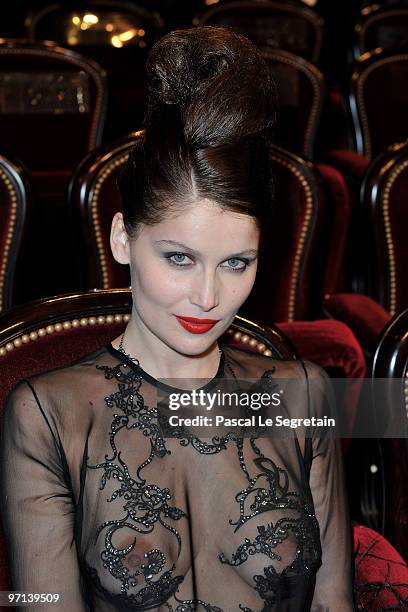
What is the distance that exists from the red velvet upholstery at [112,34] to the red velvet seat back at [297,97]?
98cm

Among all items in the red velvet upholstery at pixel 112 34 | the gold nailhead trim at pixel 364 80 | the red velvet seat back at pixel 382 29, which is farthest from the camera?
the red velvet seat back at pixel 382 29

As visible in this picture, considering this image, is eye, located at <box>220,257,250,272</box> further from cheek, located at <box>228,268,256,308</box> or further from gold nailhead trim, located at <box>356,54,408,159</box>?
gold nailhead trim, located at <box>356,54,408,159</box>

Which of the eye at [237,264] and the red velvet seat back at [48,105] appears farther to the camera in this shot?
the red velvet seat back at [48,105]

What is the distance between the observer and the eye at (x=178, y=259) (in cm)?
106

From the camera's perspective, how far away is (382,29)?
4246mm

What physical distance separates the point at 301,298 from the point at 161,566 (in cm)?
110

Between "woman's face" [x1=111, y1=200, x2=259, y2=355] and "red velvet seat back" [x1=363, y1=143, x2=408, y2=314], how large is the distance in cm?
103

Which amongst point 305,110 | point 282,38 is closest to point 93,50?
point 282,38

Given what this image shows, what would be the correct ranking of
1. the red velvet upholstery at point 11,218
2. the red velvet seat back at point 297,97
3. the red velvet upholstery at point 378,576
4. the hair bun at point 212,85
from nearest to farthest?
the hair bun at point 212,85 → the red velvet upholstery at point 378,576 → the red velvet upholstery at point 11,218 → the red velvet seat back at point 297,97

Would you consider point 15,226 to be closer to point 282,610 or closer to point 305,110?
point 282,610

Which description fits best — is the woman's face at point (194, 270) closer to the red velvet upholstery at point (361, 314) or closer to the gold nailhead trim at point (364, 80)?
the red velvet upholstery at point (361, 314)

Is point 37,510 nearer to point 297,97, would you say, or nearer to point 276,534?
point 276,534

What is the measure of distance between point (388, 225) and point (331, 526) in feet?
3.39

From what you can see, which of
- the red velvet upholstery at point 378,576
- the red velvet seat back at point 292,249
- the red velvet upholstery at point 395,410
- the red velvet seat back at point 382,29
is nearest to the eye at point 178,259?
the red velvet upholstery at point 395,410
